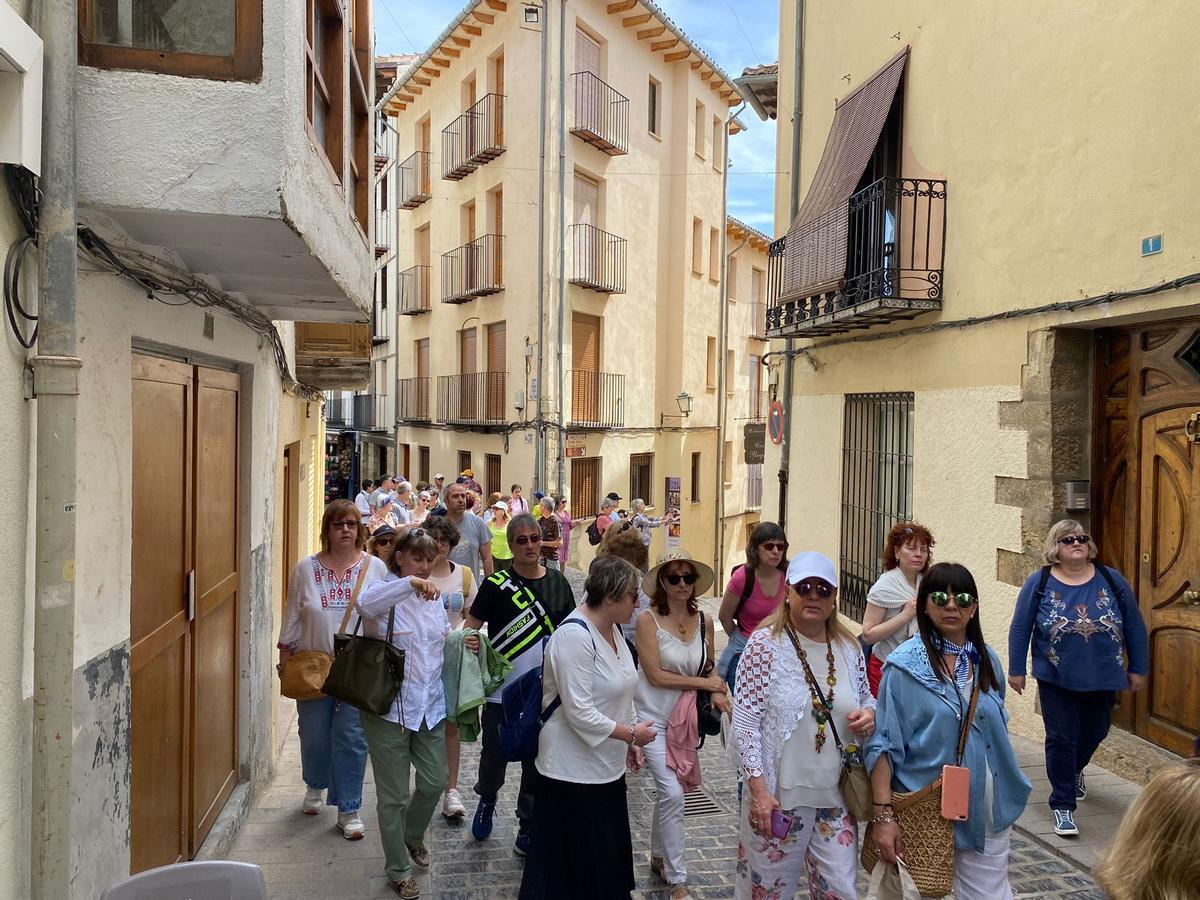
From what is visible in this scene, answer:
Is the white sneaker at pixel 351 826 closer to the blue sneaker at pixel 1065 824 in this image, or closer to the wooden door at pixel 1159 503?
the blue sneaker at pixel 1065 824

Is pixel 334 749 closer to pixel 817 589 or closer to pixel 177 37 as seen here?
pixel 817 589

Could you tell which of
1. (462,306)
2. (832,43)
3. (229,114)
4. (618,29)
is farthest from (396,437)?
(229,114)

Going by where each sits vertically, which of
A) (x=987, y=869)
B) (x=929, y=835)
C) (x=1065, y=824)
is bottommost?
(x=1065, y=824)

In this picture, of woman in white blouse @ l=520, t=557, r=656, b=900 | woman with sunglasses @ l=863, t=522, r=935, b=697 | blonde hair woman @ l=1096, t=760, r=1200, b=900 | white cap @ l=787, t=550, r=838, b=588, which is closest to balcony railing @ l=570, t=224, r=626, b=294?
woman with sunglasses @ l=863, t=522, r=935, b=697

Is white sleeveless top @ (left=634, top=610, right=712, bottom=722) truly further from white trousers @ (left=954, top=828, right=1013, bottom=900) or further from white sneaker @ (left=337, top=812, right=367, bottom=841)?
white sneaker @ (left=337, top=812, right=367, bottom=841)

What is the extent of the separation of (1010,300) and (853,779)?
4889 millimetres

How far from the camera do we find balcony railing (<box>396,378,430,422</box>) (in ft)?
79.3

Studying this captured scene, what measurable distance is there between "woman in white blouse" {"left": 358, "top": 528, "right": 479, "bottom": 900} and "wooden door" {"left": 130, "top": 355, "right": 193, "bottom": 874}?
86cm

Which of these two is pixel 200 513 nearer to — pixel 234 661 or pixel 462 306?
pixel 234 661

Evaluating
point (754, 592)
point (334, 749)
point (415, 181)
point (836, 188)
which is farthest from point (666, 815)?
point (415, 181)

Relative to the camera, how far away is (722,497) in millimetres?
24641

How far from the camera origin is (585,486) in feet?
66.3

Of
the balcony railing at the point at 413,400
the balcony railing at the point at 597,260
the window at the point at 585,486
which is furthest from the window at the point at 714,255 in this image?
the balcony railing at the point at 413,400

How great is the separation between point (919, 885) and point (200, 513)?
12.0 ft
